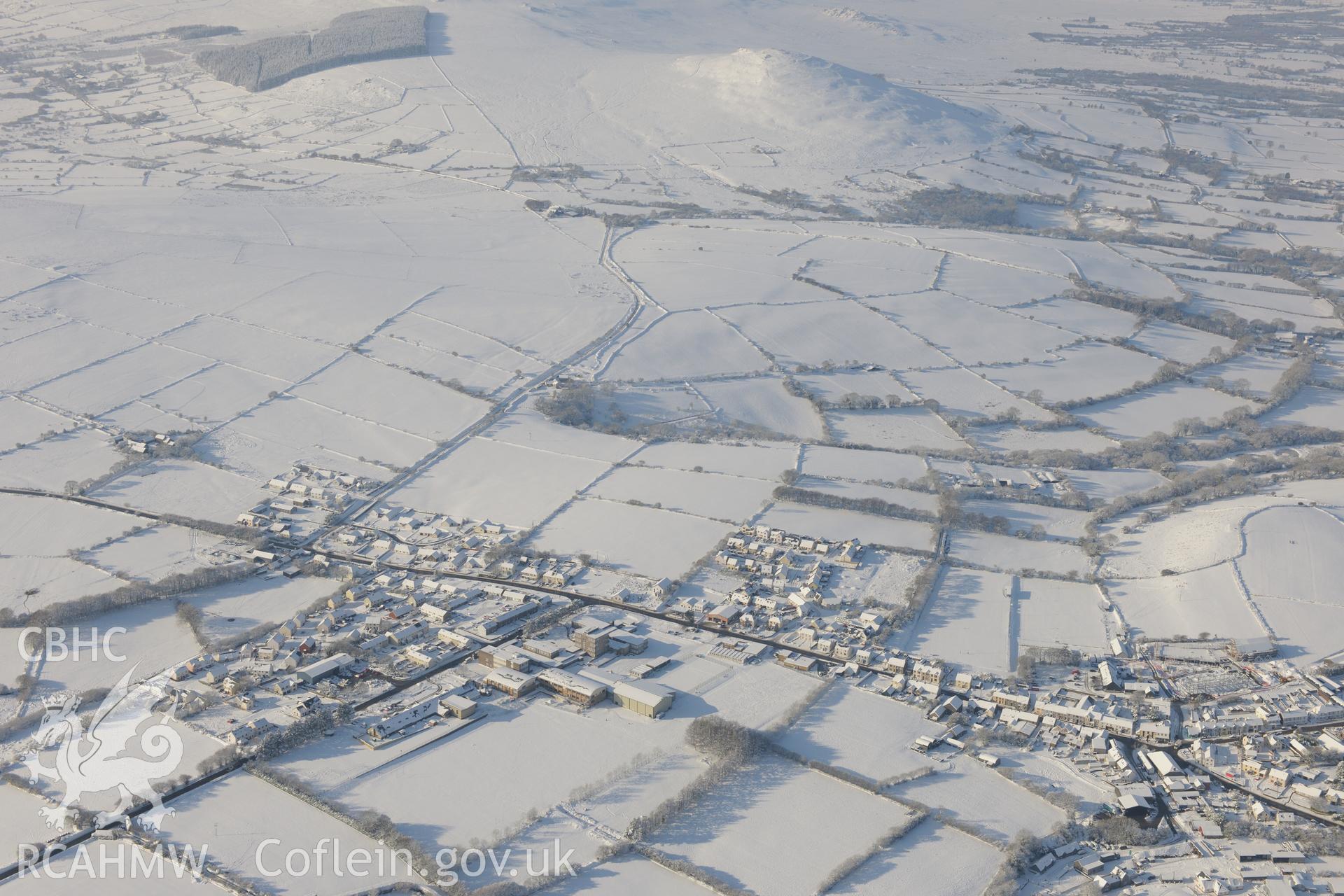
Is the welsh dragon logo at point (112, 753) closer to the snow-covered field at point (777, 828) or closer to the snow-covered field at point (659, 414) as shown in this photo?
the snow-covered field at point (659, 414)

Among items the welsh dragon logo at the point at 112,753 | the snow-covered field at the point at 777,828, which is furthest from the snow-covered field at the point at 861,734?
the welsh dragon logo at the point at 112,753

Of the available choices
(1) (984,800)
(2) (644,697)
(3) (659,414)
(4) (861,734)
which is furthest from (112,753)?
(3) (659,414)

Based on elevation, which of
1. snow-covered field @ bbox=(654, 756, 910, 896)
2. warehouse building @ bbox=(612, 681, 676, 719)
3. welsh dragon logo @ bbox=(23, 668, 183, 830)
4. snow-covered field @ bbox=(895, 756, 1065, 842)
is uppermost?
snow-covered field @ bbox=(895, 756, 1065, 842)

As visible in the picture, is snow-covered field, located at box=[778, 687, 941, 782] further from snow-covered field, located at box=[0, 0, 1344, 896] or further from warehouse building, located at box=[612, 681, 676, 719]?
warehouse building, located at box=[612, 681, 676, 719]

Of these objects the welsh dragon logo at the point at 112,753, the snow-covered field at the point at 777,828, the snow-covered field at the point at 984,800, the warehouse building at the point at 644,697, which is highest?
the snow-covered field at the point at 984,800

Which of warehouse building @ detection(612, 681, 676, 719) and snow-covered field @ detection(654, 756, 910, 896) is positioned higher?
snow-covered field @ detection(654, 756, 910, 896)

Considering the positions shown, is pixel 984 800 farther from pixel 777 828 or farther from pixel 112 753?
pixel 112 753

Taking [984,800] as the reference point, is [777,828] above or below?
below

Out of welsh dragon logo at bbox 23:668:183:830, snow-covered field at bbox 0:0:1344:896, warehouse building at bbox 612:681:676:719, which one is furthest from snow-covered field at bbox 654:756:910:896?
welsh dragon logo at bbox 23:668:183:830

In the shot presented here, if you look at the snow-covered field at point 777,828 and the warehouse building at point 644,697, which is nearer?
the snow-covered field at point 777,828

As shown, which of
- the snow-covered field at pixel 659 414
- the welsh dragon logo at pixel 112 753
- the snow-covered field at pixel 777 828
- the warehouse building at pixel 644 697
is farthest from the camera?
the warehouse building at pixel 644 697
